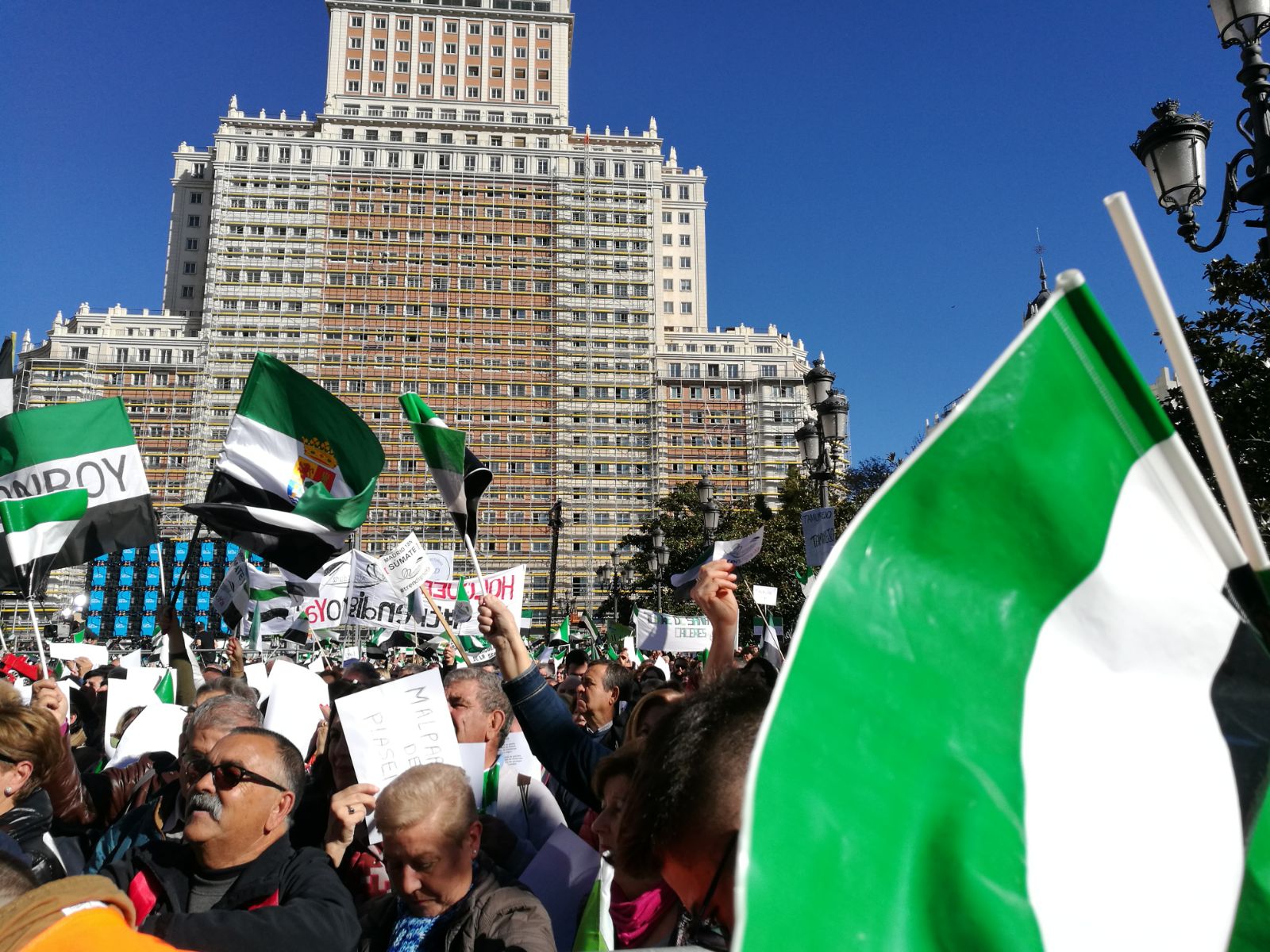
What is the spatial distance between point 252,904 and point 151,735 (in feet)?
10.5

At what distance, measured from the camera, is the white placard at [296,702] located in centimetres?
543

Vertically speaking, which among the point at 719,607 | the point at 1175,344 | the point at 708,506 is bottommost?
the point at 719,607

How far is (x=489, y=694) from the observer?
14.7 ft

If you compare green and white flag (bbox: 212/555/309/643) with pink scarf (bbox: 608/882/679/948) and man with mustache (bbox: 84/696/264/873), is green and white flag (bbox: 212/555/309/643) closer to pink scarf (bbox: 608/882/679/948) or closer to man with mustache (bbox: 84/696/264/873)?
man with mustache (bbox: 84/696/264/873)

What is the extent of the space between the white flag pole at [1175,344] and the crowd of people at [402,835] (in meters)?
0.70

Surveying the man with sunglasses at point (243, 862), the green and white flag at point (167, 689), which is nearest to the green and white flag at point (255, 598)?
the green and white flag at point (167, 689)

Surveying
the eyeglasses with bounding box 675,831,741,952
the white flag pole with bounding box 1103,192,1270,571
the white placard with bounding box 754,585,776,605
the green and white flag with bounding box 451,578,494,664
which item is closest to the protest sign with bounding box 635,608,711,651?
the white placard with bounding box 754,585,776,605

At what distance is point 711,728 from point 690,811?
125mm

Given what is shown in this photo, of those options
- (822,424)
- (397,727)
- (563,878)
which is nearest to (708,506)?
(822,424)

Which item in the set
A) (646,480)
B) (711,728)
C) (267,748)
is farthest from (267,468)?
(646,480)

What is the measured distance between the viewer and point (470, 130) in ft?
269

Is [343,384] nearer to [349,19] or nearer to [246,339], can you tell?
[246,339]

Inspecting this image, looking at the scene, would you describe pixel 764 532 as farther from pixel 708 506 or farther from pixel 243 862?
pixel 243 862

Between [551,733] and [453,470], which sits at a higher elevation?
[453,470]
